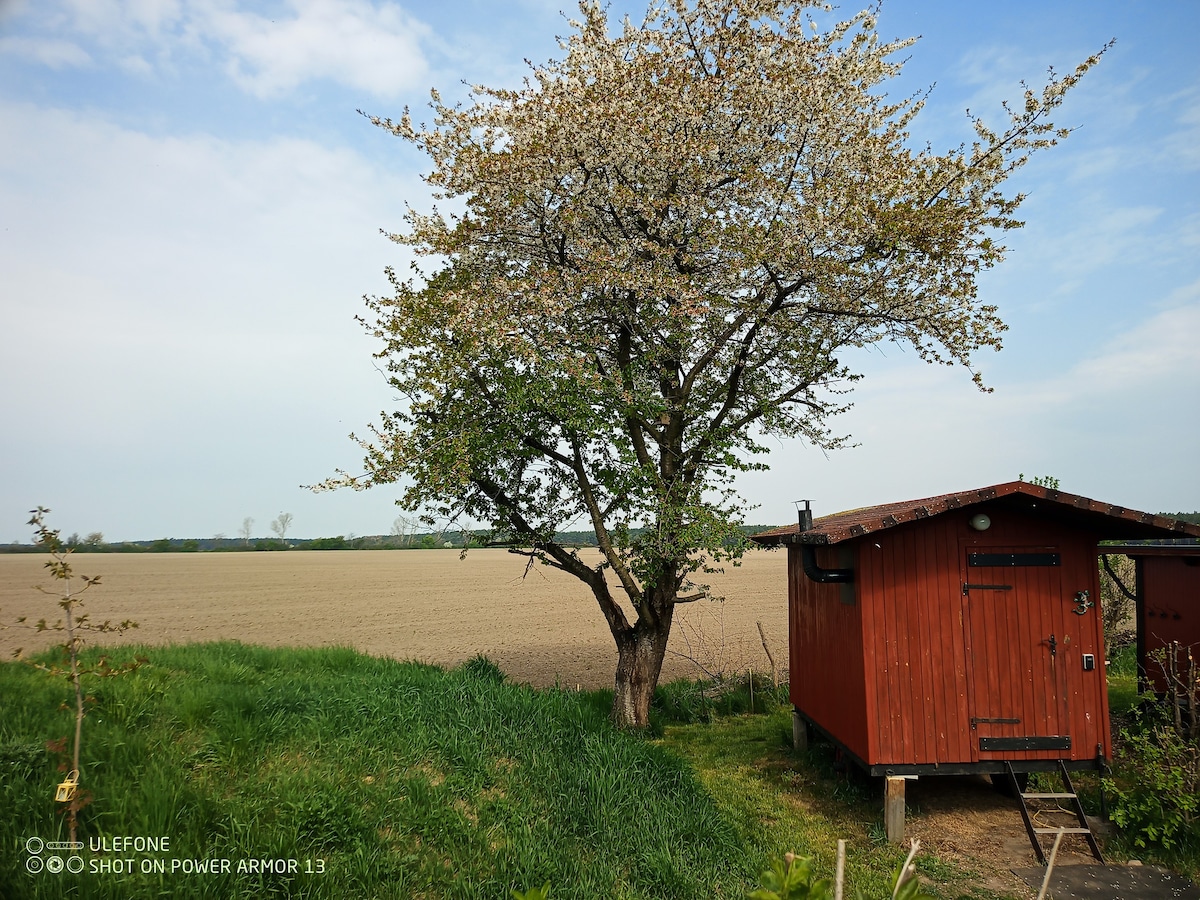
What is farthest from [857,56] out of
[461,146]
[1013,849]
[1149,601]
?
[1013,849]

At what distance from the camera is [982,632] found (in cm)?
859

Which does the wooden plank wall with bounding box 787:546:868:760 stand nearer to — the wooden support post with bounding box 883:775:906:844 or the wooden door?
the wooden support post with bounding box 883:775:906:844

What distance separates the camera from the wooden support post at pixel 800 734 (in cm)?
1151

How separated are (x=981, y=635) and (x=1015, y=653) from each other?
17.1 inches

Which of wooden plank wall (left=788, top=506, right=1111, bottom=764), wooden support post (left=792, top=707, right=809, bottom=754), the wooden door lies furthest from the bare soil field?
the wooden door

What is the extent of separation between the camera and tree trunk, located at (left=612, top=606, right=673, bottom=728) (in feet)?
41.2

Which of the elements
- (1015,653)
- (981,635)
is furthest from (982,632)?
(1015,653)

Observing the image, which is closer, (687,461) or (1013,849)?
(1013,849)

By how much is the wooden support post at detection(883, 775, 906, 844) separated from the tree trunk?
4908 millimetres

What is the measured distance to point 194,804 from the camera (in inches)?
220

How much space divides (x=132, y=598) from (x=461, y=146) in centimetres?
3726

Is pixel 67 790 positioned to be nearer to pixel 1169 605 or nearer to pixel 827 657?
pixel 827 657

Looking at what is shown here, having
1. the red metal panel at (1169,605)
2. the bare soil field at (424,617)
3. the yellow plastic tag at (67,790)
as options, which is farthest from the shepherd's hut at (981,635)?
the yellow plastic tag at (67,790)

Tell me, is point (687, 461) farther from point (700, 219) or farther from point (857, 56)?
point (857, 56)
